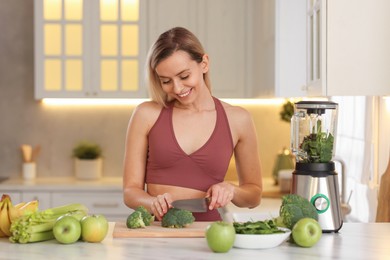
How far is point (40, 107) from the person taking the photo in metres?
6.00

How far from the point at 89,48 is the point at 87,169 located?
0.88 meters

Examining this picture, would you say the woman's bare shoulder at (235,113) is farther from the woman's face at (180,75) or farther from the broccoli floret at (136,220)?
the broccoli floret at (136,220)

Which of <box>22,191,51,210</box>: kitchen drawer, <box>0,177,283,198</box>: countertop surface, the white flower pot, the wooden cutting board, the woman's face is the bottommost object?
<box>22,191,51,210</box>: kitchen drawer

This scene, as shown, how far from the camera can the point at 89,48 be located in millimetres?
5621

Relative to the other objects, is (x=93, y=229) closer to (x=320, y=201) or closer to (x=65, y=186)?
(x=320, y=201)

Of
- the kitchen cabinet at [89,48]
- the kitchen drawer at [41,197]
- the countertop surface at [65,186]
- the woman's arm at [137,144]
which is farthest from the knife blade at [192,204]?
the kitchen cabinet at [89,48]

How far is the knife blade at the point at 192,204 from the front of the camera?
2.75 m

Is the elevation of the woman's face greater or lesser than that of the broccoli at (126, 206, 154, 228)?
greater

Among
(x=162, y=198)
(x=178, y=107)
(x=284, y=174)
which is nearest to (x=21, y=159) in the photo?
(x=284, y=174)

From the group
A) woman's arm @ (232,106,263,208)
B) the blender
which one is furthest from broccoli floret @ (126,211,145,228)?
woman's arm @ (232,106,263,208)

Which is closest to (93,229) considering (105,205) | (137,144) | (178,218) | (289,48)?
(178,218)

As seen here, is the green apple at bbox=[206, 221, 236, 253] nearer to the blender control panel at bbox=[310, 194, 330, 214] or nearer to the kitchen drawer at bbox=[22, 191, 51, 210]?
the blender control panel at bbox=[310, 194, 330, 214]

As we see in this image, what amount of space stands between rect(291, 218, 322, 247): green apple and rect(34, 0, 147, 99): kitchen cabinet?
11.2 ft

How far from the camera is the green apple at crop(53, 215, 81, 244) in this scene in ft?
7.70
